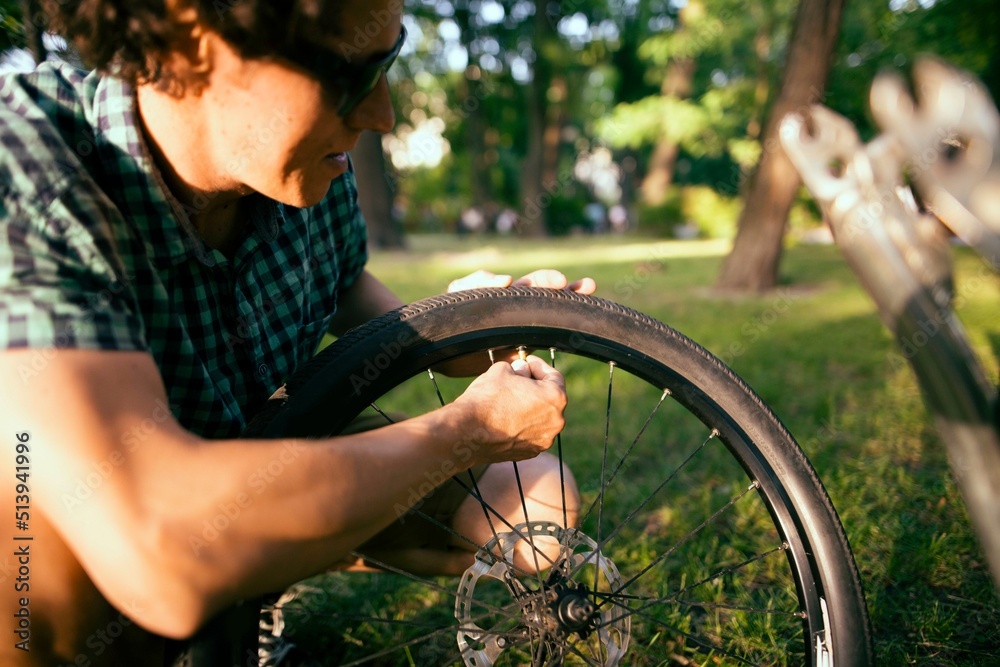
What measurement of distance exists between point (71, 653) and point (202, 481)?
0.52 meters

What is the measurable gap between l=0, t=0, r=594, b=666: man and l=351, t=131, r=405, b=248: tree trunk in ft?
39.1

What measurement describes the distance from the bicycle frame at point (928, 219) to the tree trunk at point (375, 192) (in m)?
12.5

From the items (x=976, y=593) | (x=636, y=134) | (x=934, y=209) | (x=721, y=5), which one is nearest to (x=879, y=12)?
(x=721, y=5)

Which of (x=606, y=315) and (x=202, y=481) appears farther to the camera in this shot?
(x=606, y=315)

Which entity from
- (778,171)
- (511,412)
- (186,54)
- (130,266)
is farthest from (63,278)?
(778,171)

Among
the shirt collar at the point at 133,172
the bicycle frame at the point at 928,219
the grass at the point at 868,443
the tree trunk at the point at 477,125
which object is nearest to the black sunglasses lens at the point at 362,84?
the shirt collar at the point at 133,172

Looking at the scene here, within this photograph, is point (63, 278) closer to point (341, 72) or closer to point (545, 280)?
point (341, 72)

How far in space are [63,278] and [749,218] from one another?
24.8 feet

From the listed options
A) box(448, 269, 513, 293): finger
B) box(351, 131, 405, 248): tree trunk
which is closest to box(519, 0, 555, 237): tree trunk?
box(351, 131, 405, 248): tree trunk

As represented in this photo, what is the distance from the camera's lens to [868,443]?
3035 millimetres

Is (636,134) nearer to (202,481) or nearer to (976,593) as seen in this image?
(976,593)

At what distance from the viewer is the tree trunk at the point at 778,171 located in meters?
6.78

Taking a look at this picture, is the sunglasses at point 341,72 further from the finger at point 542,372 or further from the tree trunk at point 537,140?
the tree trunk at point 537,140

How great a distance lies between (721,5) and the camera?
14.0 metres
